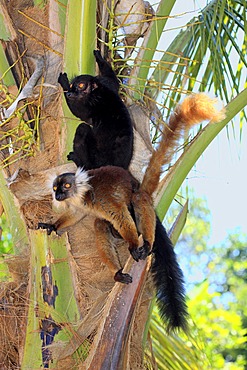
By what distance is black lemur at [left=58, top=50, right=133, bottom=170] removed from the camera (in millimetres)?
3740

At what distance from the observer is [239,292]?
16.0 meters

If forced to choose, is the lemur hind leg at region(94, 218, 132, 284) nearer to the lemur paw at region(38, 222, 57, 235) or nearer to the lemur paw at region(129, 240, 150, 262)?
the lemur paw at region(129, 240, 150, 262)

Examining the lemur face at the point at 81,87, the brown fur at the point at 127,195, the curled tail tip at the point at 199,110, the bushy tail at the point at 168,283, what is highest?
the curled tail tip at the point at 199,110

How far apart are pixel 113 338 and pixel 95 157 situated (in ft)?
4.90

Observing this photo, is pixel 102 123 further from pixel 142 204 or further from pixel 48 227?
pixel 48 227

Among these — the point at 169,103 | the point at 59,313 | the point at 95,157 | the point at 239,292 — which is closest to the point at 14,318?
the point at 59,313

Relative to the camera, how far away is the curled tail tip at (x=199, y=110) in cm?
316

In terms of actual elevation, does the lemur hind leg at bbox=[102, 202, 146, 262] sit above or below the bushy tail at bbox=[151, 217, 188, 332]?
above

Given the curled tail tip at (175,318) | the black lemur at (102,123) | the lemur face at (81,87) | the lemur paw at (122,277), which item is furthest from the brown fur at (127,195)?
the lemur face at (81,87)

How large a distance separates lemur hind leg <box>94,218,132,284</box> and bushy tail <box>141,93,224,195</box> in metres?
0.33

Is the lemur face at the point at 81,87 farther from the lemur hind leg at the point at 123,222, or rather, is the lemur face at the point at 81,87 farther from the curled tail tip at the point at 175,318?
the curled tail tip at the point at 175,318

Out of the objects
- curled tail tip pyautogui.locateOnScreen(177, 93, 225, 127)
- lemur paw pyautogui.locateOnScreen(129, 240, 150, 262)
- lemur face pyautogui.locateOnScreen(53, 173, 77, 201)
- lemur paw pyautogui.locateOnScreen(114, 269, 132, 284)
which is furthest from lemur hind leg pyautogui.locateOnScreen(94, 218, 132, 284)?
curled tail tip pyautogui.locateOnScreen(177, 93, 225, 127)

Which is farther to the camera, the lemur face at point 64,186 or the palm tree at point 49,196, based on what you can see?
the lemur face at point 64,186

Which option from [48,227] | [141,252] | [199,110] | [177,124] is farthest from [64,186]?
[199,110]
